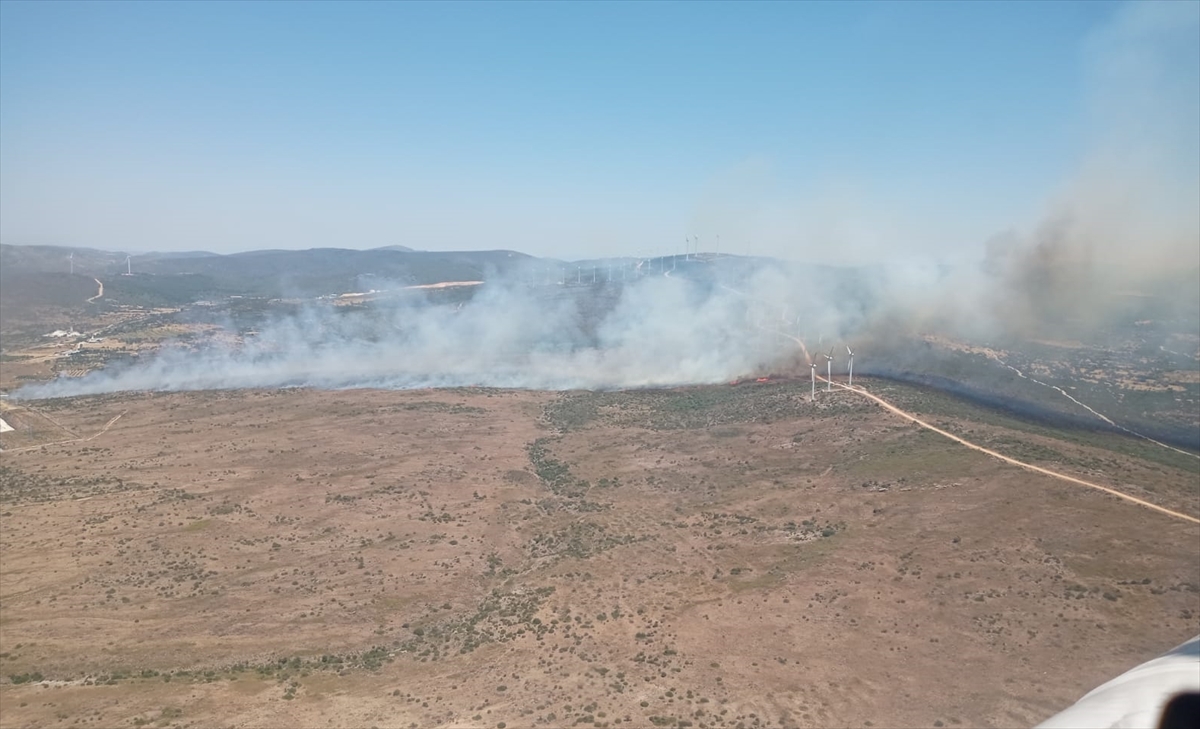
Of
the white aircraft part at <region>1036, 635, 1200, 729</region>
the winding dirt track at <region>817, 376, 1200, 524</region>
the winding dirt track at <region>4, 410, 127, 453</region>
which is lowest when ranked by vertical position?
the winding dirt track at <region>4, 410, 127, 453</region>

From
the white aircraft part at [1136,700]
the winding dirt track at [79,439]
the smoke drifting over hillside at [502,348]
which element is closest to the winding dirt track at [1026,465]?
the smoke drifting over hillside at [502,348]

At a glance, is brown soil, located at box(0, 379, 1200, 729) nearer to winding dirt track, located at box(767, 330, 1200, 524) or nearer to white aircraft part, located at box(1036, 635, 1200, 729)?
winding dirt track, located at box(767, 330, 1200, 524)

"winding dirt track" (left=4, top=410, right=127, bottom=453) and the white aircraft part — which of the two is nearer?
the white aircraft part

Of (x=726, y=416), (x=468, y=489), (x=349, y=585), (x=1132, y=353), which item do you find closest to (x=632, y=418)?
(x=726, y=416)

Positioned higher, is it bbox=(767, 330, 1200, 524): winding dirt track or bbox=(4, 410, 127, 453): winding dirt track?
bbox=(767, 330, 1200, 524): winding dirt track

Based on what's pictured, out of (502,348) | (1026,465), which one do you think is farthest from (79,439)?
(1026,465)

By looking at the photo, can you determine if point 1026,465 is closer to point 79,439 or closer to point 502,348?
point 79,439

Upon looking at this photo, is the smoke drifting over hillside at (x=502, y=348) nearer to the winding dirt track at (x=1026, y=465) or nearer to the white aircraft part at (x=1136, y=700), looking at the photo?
the winding dirt track at (x=1026, y=465)

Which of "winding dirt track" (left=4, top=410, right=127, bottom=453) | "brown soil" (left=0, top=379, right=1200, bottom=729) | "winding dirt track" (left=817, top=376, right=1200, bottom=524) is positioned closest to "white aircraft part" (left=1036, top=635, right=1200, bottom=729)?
"brown soil" (left=0, top=379, right=1200, bottom=729)
